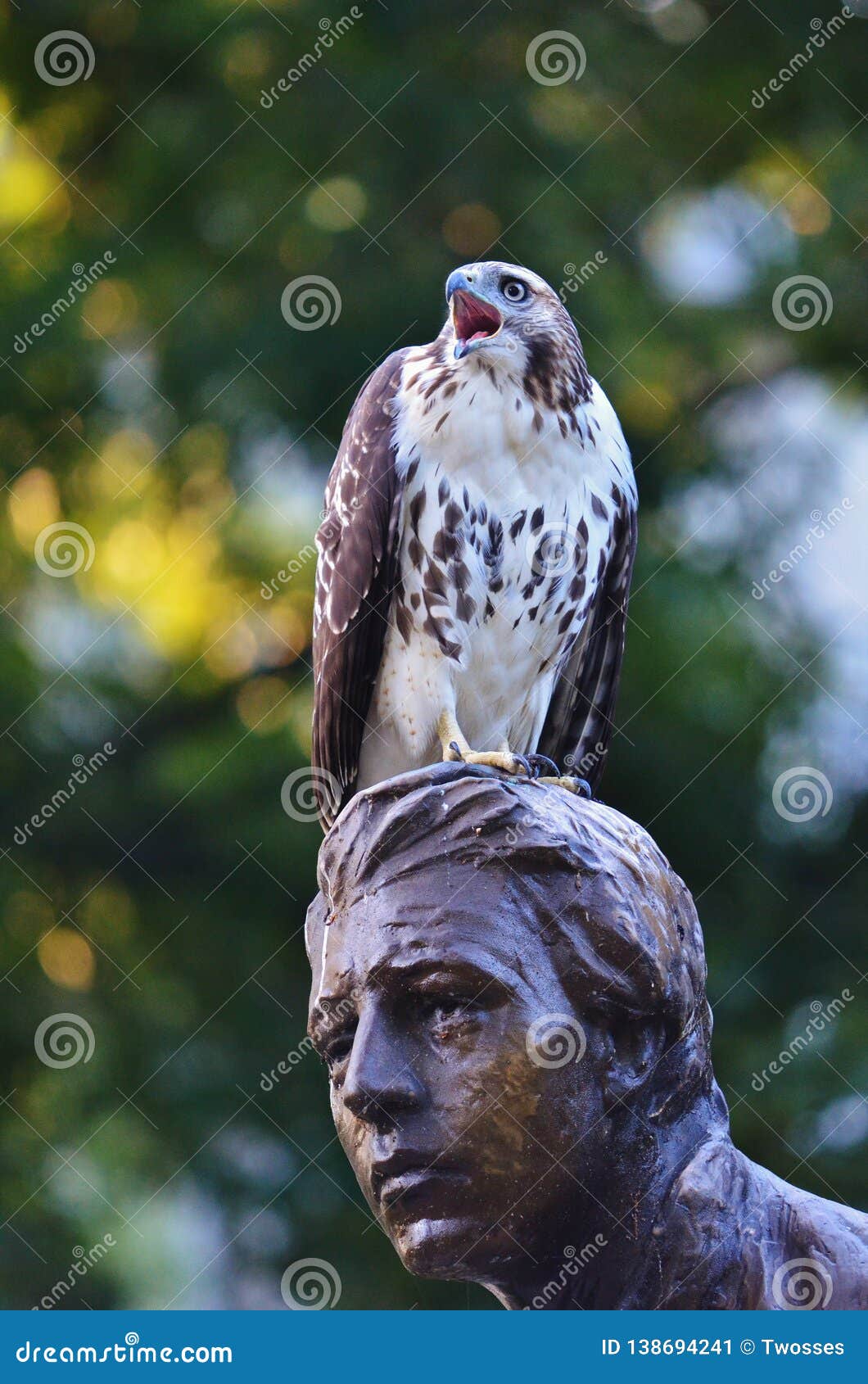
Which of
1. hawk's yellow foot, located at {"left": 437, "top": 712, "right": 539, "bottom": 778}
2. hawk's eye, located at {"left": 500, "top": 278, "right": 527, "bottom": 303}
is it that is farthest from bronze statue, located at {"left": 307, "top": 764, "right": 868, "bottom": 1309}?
hawk's eye, located at {"left": 500, "top": 278, "right": 527, "bottom": 303}

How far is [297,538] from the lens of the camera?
17.4 feet

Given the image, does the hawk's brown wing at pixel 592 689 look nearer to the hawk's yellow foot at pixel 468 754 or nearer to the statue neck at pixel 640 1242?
the hawk's yellow foot at pixel 468 754

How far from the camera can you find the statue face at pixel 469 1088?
240 centimetres

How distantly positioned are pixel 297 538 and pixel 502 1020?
10.0ft

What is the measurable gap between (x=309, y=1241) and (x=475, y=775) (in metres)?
3.17

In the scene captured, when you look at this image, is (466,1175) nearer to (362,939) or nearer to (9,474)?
(362,939)

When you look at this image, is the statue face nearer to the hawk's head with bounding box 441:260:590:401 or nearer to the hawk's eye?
the hawk's head with bounding box 441:260:590:401

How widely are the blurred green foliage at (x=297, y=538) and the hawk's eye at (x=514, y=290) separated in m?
1.66

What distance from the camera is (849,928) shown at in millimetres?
5223

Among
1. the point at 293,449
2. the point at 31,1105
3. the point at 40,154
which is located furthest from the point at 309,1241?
the point at 40,154

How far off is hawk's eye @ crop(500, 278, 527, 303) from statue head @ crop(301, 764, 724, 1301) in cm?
125

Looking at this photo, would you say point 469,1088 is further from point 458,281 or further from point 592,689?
point 458,281

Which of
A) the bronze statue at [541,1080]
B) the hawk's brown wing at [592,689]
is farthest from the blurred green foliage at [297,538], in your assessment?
the bronze statue at [541,1080]

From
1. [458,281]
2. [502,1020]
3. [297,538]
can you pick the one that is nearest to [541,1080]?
[502,1020]
